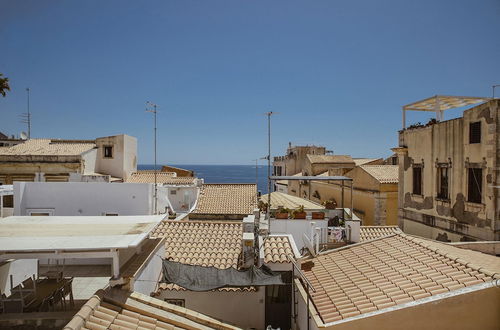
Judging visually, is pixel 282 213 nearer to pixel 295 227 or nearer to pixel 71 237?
pixel 295 227

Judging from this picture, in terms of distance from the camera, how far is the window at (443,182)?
56.4 feet

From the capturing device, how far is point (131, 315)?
22.4ft

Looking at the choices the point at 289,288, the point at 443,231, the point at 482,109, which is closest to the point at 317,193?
the point at 443,231

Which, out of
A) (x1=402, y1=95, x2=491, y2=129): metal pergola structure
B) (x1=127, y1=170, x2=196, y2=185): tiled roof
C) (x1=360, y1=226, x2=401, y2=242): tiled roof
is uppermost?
(x1=402, y1=95, x2=491, y2=129): metal pergola structure

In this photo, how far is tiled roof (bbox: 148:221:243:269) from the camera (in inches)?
486

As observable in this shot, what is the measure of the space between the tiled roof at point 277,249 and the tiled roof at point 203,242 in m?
1.47

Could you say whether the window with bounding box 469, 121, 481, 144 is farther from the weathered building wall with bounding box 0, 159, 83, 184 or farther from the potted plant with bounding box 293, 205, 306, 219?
the weathered building wall with bounding box 0, 159, 83, 184

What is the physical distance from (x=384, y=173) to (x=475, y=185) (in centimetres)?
1177

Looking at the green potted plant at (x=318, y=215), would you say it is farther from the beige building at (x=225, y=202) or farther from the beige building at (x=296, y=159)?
the beige building at (x=296, y=159)

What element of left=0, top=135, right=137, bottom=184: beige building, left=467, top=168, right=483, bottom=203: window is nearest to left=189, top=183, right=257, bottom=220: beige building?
left=0, top=135, right=137, bottom=184: beige building

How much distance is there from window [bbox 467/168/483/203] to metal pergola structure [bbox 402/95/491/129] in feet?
13.3

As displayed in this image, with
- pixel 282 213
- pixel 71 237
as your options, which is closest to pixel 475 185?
pixel 282 213

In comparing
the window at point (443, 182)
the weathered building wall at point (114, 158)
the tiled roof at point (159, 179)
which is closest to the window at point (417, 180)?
the window at point (443, 182)

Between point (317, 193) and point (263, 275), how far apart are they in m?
27.3
